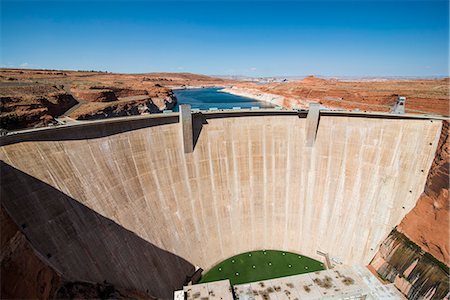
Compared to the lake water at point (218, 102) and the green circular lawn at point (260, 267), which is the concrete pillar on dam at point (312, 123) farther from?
the lake water at point (218, 102)

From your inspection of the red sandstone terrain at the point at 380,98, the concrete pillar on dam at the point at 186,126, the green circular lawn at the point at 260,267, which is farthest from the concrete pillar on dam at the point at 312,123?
the red sandstone terrain at the point at 380,98

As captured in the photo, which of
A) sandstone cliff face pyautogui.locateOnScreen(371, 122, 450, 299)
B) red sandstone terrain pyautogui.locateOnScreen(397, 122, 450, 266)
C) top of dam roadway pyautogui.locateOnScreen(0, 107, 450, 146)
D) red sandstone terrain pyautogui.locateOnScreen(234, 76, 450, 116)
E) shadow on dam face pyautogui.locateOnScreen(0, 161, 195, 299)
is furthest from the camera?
red sandstone terrain pyautogui.locateOnScreen(234, 76, 450, 116)

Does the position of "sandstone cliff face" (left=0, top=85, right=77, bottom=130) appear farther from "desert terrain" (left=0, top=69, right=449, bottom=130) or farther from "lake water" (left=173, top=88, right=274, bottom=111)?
"lake water" (left=173, top=88, right=274, bottom=111)

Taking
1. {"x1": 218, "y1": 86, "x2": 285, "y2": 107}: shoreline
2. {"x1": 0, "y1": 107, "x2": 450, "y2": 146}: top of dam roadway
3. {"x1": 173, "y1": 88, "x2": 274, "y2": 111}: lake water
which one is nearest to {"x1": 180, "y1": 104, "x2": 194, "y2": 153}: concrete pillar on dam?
{"x1": 0, "y1": 107, "x2": 450, "y2": 146}: top of dam roadway

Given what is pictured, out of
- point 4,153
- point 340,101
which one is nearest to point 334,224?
point 4,153

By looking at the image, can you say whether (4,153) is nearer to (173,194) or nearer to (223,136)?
(173,194)

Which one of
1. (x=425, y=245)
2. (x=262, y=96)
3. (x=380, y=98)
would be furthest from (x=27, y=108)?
(x=262, y=96)
